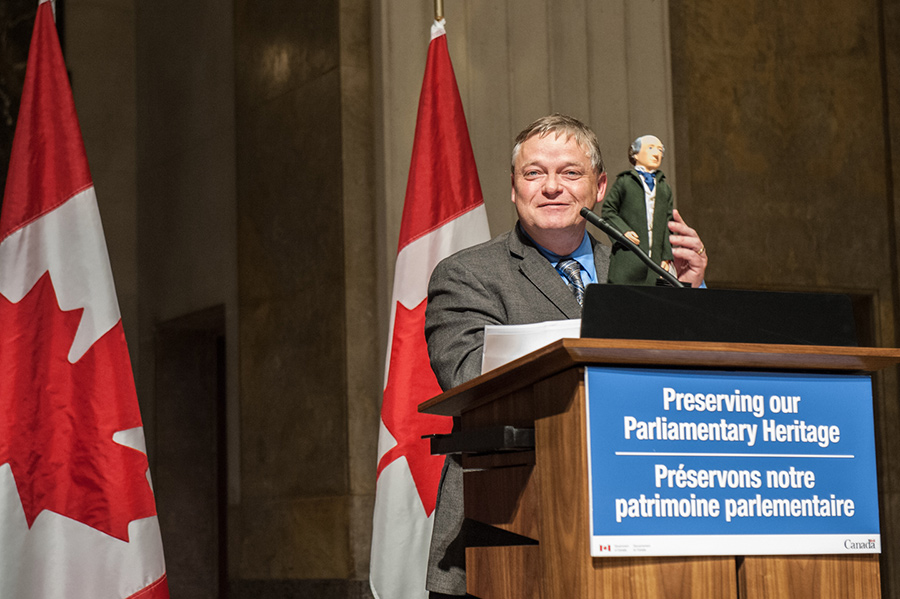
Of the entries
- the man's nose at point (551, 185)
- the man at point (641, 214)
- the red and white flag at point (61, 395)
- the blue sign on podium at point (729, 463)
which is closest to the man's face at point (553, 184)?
the man's nose at point (551, 185)

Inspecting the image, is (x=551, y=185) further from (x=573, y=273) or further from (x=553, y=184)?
(x=573, y=273)

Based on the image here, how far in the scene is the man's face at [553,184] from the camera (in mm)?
2318

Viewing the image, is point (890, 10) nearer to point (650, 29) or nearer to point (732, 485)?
point (650, 29)

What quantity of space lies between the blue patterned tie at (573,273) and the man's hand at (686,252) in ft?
0.85

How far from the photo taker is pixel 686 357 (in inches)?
59.2

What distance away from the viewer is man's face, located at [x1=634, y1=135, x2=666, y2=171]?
6.79 ft

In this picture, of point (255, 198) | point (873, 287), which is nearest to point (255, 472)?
point (255, 198)

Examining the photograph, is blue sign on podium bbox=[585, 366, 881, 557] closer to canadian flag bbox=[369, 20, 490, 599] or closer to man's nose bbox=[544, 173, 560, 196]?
man's nose bbox=[544, 173, 560, 196]

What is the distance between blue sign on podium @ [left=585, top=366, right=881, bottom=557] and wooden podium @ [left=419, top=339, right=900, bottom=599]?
2cm

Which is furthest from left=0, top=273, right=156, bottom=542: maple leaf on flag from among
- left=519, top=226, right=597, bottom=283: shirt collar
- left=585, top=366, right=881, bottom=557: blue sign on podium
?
left=585, top=366, right=881, bottom=557: blue sign on podium

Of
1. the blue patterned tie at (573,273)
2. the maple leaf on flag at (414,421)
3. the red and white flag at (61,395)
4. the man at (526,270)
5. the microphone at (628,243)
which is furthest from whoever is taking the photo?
the maple leaf on flag at (414,421)

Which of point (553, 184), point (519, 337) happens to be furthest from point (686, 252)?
point (519, 337)

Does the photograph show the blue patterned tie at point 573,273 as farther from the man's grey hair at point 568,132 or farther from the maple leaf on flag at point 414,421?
the maple leaf on flag at point 414,421

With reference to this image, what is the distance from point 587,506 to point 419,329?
299 cm
